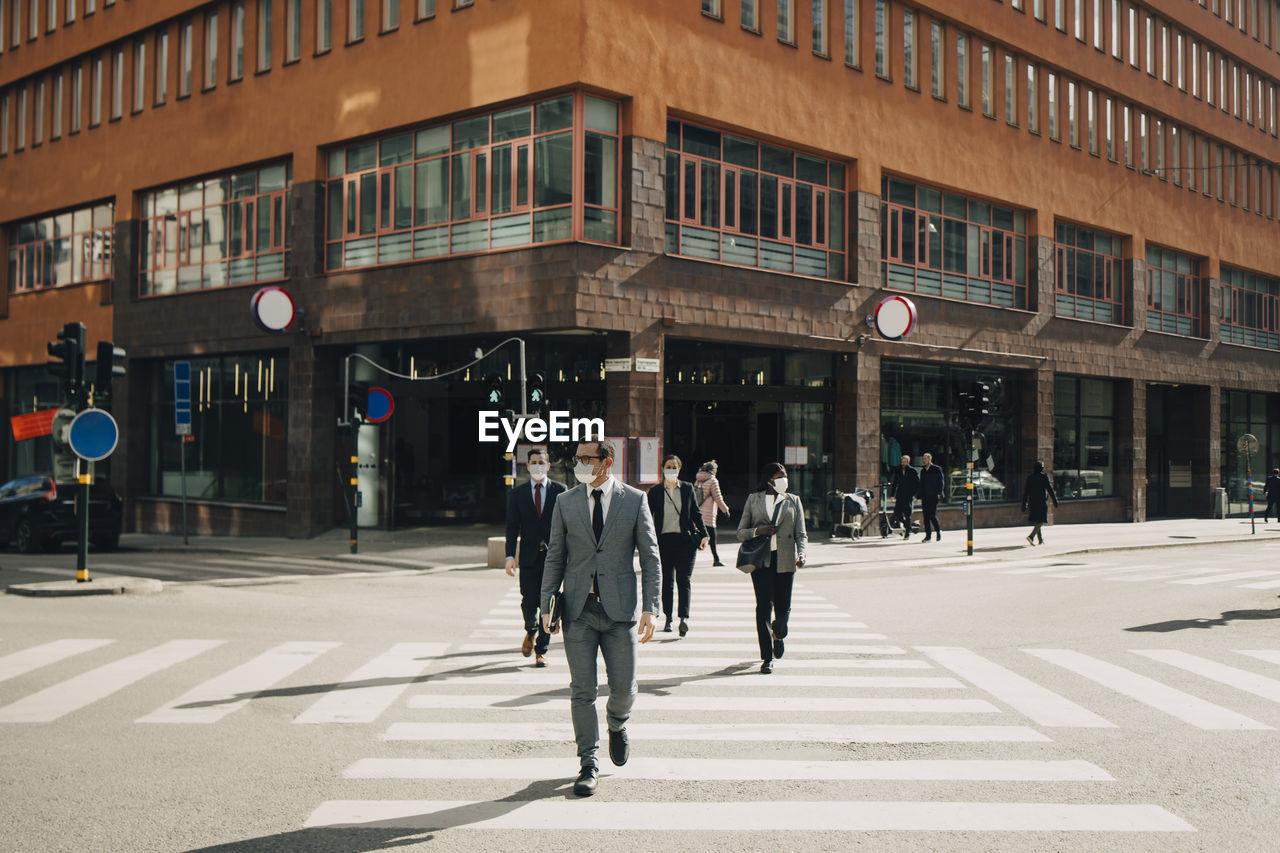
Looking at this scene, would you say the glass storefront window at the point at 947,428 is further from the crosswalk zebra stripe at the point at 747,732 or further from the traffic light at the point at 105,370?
the crosswalk zebra stripe at the point at 747,732

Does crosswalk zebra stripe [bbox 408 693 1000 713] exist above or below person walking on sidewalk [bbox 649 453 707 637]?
below

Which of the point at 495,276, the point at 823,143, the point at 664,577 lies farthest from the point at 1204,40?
the point at 664,577

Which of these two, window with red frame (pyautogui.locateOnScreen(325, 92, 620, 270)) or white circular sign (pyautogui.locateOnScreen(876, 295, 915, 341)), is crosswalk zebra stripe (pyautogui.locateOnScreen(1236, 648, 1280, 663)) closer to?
window with red frame (pyautogui.locateOnScreen(325, 92, 620, 270))

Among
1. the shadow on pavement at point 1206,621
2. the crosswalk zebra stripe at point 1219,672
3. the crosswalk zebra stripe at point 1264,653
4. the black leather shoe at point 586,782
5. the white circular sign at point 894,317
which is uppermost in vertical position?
the white circular sign at point 894,317

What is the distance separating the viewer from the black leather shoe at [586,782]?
21.7 feet

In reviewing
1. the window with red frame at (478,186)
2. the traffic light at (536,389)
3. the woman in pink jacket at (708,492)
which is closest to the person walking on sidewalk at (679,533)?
the woman in pink jacket at (708,492)

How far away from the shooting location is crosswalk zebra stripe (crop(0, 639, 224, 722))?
8.71 metres

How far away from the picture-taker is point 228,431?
31969mm

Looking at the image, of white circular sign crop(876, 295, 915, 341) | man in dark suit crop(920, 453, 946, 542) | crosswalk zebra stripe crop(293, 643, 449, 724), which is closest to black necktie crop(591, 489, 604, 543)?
crosswalk zebra stripe crop(293, 643, 449, 724)

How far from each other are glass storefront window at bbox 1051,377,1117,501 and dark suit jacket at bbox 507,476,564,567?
2806 centimetres

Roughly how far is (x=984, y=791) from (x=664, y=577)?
21.1 ft

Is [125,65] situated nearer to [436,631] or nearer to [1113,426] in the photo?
[436,631]

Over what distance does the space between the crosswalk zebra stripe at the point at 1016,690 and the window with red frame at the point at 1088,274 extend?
87.7ft

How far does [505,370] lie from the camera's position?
25.8 metres
